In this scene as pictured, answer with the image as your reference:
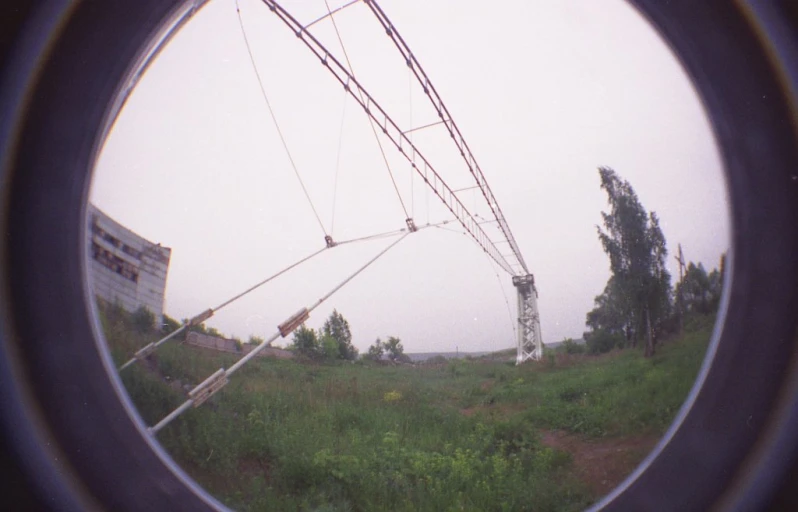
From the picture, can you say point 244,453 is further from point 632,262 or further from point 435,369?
point 632,262

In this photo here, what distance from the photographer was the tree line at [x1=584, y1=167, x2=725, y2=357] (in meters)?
1.25

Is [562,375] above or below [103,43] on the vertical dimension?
below

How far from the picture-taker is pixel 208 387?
1.75 m

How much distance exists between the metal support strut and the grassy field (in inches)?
2.9

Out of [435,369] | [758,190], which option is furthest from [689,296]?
[435,369]

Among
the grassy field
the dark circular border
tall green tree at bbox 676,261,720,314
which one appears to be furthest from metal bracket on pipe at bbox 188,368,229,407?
tall green tree at bbox 676,261,720,314

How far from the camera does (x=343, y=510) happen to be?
170 centimetres

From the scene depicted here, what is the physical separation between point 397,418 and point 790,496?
129cm

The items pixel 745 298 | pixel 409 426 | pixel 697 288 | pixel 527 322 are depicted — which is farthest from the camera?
pixel 527 322

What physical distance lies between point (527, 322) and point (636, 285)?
796 mm

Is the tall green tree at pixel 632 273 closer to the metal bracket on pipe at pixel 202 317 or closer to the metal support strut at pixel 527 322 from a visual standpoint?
the metal support strut at pixel 527 322

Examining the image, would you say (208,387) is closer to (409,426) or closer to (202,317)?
(202,317)

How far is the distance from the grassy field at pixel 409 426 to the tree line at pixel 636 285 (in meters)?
0.06

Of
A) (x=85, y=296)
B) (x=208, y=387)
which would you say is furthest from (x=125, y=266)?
(x=208, y=387)
